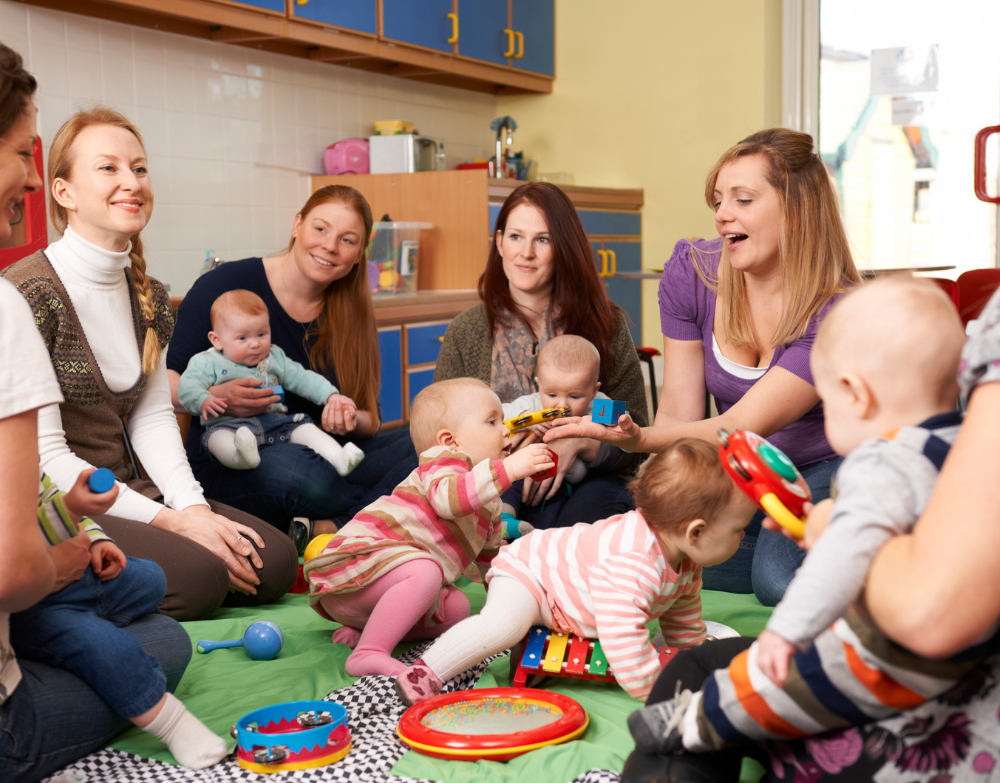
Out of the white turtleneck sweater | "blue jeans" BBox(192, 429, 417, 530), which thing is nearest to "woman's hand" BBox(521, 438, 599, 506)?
"blue jeans" BBox(192, 429, 417, 530)

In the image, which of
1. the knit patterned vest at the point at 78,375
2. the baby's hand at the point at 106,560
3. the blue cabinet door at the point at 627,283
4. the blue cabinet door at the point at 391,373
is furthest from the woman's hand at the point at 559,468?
the blue cabinet door at the point at 627,283

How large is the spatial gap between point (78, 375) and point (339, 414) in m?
0.83

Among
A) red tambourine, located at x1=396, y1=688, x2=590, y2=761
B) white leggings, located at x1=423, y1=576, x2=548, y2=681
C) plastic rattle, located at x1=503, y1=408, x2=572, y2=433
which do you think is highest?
plastic rattle, located at x1=503, y1=408, x2=572, y2=433

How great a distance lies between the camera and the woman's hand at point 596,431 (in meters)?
1.79

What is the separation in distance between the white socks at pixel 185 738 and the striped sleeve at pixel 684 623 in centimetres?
78

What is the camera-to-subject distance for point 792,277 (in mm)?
2020

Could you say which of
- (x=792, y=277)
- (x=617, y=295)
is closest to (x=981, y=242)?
(x=617, y=295)

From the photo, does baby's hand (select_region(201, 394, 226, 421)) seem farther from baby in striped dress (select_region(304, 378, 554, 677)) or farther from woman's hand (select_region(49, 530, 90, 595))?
woman's hand (select_region(49, 530, 90, 595))

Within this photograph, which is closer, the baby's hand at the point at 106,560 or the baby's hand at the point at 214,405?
the baby's hand at the point at 106,560

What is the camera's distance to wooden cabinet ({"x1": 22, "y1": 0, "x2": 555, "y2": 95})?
136 inches

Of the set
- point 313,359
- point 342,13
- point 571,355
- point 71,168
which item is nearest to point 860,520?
point 571,355

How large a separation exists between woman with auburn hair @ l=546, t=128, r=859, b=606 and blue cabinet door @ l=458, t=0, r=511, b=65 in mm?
3001

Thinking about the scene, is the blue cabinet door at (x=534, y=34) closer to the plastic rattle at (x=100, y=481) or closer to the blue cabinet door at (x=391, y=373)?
the blue cabinet door at (x=391, y=373)

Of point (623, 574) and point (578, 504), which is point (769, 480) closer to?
point (623, 574)
